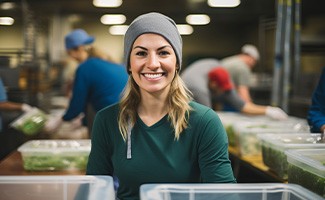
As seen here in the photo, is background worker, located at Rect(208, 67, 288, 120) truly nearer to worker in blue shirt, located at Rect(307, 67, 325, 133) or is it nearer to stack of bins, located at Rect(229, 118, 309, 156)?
stack of bins, located at Rect(229, 118, 309, 156)

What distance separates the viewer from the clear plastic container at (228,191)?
3.45 feet

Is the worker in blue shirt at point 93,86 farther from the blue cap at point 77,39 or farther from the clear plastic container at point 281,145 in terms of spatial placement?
the clear plastic container at point 281,145

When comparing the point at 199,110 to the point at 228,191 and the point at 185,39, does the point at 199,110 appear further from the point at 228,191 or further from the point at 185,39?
the point at 185,39

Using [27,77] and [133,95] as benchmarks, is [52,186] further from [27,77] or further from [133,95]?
[27,77]

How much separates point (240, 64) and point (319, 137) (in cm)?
252

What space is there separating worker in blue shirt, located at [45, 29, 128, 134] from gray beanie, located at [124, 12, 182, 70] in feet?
3.58

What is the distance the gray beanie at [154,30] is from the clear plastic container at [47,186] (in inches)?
17.0

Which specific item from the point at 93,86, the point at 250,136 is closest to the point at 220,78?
the point at 250,136

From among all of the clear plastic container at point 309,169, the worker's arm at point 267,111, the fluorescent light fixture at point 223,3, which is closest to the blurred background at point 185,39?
the fluorescent light fixture at point 223,3

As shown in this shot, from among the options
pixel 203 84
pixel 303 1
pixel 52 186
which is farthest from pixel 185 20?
pixel 52 186

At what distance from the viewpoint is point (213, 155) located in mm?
1326

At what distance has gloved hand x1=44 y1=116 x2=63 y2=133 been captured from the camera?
2.43 meters

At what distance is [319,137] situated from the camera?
66.3 inches

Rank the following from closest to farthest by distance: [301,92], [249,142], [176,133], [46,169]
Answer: [176,133], [46,169], [249,142], [301,92]
